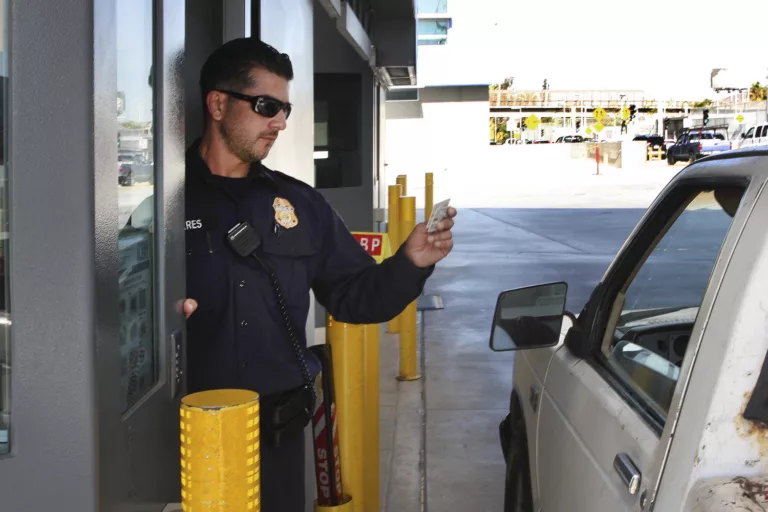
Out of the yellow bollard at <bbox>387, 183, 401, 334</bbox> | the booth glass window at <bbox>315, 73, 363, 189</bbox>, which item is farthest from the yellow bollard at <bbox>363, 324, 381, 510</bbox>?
the booth glass window at <bbox>315, 73, 363, 189</bbox>

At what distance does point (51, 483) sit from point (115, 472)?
16cm

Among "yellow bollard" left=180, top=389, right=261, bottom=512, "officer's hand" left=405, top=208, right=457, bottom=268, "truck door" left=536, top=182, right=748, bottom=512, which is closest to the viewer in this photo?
"yellow bollard" left=180, top=389, right=261, bottom=512

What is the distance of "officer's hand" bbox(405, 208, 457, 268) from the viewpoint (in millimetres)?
2828

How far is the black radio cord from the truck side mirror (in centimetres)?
58

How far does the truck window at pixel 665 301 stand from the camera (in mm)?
2252

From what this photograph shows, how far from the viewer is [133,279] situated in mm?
2074

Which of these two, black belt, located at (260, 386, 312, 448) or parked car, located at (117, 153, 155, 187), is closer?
parked car, located at (117, 153, 155, 187)

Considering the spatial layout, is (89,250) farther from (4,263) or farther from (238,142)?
(238,142)

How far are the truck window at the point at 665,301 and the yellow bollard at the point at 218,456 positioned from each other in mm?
868

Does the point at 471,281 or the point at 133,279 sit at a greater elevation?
the point at 133,279

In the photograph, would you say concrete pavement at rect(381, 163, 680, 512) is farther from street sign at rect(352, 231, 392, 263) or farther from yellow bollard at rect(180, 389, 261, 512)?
yellow bollard at rect(180, 389, 261, 512)

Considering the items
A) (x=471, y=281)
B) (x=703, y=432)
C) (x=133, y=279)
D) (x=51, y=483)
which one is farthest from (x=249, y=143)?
(x=471, y=281)

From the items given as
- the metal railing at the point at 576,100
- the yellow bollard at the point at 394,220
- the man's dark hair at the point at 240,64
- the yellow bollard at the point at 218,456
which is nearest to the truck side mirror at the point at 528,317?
the man's dark hair at the point at 240,64

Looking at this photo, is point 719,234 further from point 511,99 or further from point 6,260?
point 511,99
